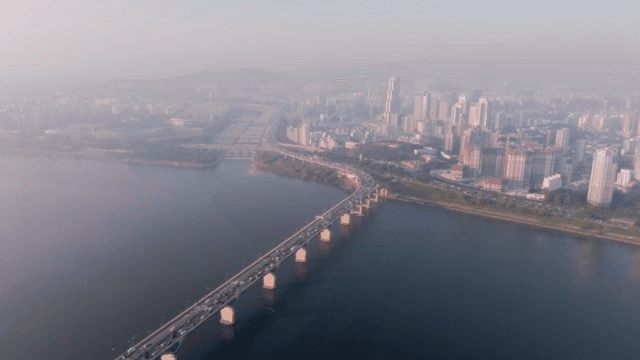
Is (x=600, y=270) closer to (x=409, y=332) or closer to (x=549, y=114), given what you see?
(x=409, y=332)

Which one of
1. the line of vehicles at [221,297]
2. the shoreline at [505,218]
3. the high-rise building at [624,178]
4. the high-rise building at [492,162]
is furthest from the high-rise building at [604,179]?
the line of vehicles at [221,297]

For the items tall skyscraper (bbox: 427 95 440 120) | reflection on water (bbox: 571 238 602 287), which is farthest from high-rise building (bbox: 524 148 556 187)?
tall skyscraper (bbox: 427 95 440 120)

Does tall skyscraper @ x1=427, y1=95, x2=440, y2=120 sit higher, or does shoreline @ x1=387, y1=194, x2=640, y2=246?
tall skyscraper @ x1=427, y1=95, x2=440, y2=120

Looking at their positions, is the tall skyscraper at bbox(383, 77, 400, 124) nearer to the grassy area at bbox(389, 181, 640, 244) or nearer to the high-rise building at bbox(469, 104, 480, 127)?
the high-rise building at bbox(469, 104, 480, 127)

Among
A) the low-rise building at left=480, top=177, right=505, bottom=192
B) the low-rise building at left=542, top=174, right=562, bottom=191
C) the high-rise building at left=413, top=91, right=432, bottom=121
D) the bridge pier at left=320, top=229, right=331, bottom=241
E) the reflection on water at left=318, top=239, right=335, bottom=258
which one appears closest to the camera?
the reflection on water at left=318, top=239, right=335, bottom=258

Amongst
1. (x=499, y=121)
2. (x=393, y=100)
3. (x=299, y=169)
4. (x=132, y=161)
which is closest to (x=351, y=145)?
(x=299, y=169)

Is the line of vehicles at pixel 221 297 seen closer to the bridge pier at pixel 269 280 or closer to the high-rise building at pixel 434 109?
the bridge pier at pixel 269 280

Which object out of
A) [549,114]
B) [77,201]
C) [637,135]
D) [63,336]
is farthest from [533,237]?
[549,114]
